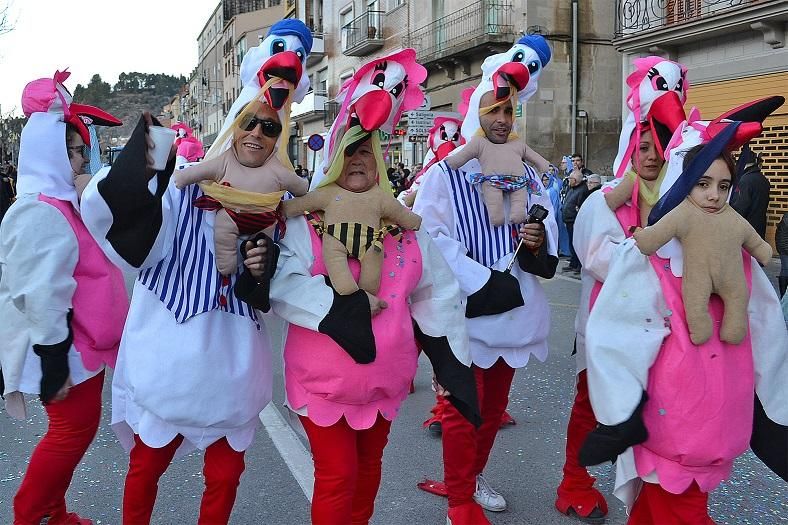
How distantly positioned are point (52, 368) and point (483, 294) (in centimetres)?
172

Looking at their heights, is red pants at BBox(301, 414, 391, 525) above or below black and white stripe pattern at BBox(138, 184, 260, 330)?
below

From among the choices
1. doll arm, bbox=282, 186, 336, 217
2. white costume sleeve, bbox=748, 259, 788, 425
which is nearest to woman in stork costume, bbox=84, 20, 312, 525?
doll arm, bbox=282, 186, 336, 217

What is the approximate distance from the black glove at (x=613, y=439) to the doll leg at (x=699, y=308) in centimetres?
26

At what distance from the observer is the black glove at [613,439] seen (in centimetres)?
238

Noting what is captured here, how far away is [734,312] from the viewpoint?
7.82 ft

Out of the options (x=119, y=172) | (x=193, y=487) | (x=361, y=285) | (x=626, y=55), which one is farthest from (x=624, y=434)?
(x=626, y=55)

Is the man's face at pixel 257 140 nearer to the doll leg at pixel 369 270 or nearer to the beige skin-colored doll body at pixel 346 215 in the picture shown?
the beige skin-colored doll body at pixel 346 215

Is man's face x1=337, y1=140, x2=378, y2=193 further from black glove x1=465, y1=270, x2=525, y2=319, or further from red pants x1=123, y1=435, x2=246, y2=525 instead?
red pants x1=123, y1=435, x2=246, y2=525

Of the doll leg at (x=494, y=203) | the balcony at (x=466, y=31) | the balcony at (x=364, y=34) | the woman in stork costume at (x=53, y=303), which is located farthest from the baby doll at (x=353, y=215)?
the balcony at (x=364, y=34)

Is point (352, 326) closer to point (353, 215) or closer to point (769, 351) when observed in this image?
point (353, 215)

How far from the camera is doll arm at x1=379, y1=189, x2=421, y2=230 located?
8.66ft

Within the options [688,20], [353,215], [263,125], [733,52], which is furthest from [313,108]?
[353,215]

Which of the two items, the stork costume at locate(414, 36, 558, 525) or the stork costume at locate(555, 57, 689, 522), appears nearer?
the stork costume at locate(555, 57, 689, 522)

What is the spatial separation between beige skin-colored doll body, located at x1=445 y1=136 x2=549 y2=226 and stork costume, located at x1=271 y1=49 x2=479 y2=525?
58cm
